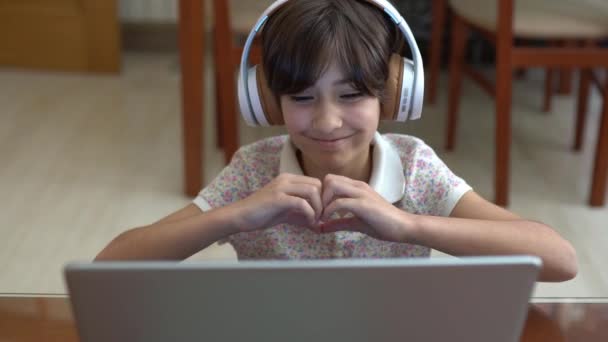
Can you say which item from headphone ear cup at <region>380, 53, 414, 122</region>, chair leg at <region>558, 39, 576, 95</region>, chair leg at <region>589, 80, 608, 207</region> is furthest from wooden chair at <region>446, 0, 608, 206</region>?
headphone ear cup at <region>380, 53, 414, 122</region>

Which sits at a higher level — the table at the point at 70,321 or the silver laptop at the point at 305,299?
the silver laptop at the point at 305,299

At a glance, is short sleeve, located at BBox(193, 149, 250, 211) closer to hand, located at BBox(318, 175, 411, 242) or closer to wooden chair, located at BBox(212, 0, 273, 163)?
hand, located at BBox(318, 175, 411, 242)

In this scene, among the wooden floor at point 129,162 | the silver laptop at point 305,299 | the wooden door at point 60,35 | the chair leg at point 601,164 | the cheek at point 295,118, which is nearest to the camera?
the silver laptop at point 305,299

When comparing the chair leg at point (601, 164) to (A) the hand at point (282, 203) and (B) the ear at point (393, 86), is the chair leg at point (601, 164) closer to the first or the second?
(B) the ear at point (393, 86)

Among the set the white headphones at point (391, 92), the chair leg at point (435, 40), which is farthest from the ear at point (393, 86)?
the chair leg at point (435, 40)

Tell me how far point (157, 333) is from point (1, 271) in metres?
1.43

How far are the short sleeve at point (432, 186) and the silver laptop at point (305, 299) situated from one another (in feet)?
1.45

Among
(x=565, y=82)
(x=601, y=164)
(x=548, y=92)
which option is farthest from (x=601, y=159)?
(x=565, y=82)

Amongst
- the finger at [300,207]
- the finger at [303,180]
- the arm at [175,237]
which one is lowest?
the arm at [175,237]

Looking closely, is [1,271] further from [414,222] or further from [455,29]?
[455,29]

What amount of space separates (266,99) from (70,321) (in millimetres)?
391

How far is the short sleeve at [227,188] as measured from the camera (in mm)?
1030

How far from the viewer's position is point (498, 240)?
34.5 inches

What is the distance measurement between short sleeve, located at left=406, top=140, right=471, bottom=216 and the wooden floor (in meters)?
0.71
